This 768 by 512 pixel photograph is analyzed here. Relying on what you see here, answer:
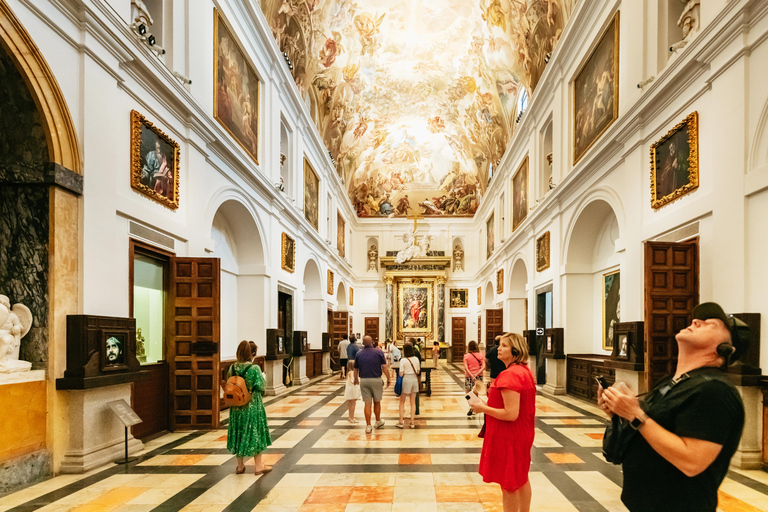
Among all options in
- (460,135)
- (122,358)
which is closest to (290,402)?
(122,358)

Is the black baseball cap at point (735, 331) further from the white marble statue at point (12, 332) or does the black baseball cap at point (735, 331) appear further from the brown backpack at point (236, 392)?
the white marble statue at point (12, 332)

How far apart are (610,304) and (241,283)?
958 cm

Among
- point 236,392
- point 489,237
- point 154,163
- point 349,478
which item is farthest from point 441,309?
point 236,392

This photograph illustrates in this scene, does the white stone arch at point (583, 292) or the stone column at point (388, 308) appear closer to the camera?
the white stone arch at point (583, 292)

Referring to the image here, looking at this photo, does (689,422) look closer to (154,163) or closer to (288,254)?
(154,163)

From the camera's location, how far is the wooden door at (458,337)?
3241 cm

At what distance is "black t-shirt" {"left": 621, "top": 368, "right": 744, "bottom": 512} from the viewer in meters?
2.09

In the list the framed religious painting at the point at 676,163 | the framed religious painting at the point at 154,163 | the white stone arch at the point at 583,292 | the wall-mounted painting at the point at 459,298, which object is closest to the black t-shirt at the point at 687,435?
the framed religious painting at the point at 676,163

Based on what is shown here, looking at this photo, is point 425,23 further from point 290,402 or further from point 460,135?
point 290,402

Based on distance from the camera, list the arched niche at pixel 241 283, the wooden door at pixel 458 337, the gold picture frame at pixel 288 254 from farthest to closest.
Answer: the wooden door at pixel 458 337, the gold picture frame at pixel 288 254, the arched niche at pixel 241 283

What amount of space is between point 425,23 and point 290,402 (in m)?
14.6

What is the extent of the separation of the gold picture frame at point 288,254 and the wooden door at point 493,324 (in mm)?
11296

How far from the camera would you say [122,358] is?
23.2 feet

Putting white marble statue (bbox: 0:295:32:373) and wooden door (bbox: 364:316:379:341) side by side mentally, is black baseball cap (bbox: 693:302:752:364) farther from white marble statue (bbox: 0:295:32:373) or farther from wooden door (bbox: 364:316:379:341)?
wooden door (bbox: 364:316:379:341)
